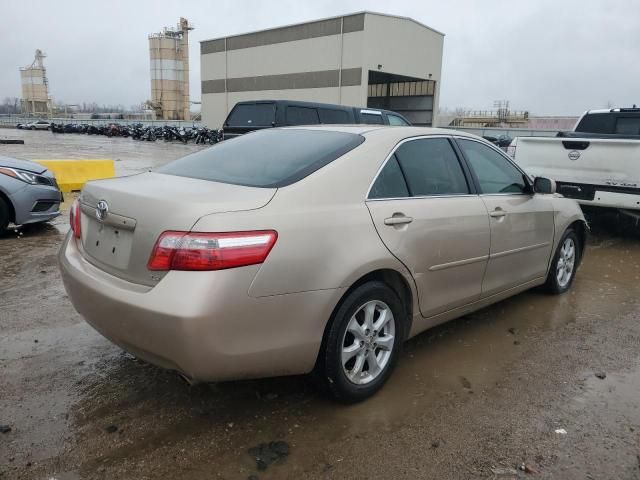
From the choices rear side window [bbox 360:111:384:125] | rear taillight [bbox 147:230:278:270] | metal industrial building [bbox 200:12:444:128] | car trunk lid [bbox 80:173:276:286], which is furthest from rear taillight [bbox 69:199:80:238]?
metal industrial building [bbox 200:12:444:128]

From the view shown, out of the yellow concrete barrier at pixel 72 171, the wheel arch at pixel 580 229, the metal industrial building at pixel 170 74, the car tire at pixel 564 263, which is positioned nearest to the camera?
the car tire at pixel 564 263

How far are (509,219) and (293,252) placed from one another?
84.8 inches

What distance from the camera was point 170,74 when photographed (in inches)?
2756

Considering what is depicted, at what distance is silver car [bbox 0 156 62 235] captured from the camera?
6.51 m

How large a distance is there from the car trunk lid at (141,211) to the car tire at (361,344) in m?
0.77

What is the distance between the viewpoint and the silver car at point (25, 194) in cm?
651

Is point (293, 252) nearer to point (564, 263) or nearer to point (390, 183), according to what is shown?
point (390, 183)

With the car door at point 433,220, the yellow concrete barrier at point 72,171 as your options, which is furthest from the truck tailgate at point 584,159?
the yellow concrete barrier at point 72,171

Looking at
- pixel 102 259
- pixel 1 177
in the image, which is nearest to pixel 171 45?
pixel 1 177

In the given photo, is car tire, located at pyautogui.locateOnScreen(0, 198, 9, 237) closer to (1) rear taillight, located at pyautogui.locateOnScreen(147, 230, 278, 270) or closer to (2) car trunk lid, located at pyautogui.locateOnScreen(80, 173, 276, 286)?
(2) car trunk lid, located at pyautogui.locateOnScreen(80, 173, 276, 286)

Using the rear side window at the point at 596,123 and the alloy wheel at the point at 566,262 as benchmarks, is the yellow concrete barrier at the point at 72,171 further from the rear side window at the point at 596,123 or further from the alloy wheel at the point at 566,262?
the rear side window at the point at 596,123

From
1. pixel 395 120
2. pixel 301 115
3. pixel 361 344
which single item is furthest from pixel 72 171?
pixel 361 344

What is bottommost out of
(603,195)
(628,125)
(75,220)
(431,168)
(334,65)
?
(603,195)

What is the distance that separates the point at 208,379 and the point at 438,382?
1554mm
